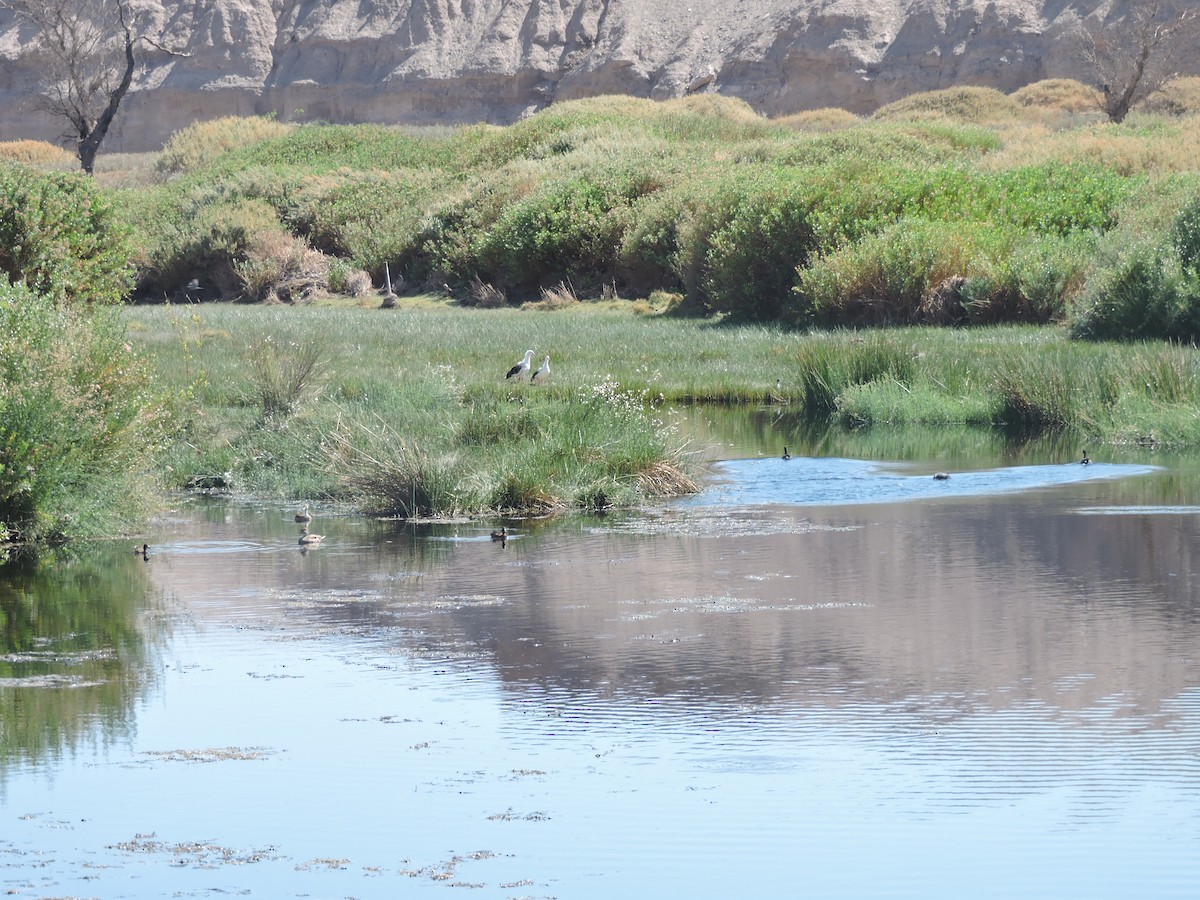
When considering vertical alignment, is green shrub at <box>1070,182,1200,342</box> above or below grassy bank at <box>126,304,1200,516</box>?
above

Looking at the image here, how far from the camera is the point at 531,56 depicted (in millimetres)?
97062

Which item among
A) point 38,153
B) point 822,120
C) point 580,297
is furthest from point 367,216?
point 38,153

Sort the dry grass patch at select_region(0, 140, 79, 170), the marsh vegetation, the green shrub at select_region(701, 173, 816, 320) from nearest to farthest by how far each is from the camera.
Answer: the marsh vegetation → the green shrub at select_region(701, 173, 816, 320) → the dry grass patch at select_region(0, 140, 79, 170)

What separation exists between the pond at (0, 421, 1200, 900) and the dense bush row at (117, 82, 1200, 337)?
16541 millimetres

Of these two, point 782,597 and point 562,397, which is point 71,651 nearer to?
point 782,597

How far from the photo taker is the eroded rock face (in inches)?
3349

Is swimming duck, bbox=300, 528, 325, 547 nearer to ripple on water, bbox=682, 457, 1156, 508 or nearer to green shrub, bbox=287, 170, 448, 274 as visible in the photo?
ripple on water, bbox=682, 457, 1156, 508

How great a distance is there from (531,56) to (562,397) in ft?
256

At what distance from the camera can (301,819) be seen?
751 cm

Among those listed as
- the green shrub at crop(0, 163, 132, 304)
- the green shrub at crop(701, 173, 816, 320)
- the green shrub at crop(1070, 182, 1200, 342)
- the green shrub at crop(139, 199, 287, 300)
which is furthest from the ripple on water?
the green shrub at crop(139, 199, 287, 300)

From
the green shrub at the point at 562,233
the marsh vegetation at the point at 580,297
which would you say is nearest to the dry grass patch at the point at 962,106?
the marsh vegetation at the point at 580,297

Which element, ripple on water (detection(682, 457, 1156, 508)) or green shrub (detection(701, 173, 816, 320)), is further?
green shrub (detection(701, 173, 816, 320))

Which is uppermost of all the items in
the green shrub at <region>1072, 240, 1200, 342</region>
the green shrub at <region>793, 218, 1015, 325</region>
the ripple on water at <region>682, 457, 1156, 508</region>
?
the green shrub at <region>793, 218, 1015, 325</region>

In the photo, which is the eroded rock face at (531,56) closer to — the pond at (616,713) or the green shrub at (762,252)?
the green shrub at (762,252)
